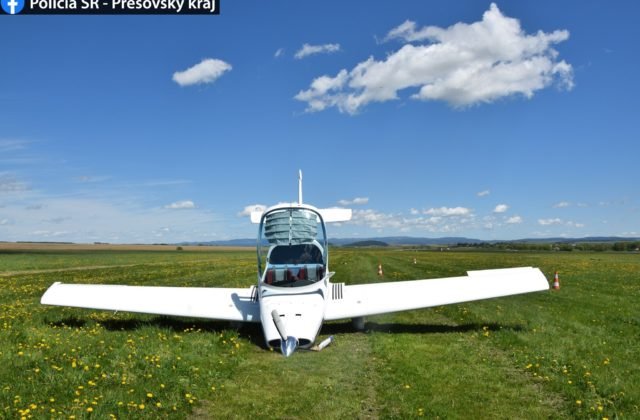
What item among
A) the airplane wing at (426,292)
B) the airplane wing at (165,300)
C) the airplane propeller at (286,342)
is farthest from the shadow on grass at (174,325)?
the airplane wing at (426,292)

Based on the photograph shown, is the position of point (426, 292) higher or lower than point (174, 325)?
higher

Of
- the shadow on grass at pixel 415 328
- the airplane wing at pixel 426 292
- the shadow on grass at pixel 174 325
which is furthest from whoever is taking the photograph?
the shadow on grass at pixel 415 328

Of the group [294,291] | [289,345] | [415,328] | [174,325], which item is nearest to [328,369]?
[289,345]

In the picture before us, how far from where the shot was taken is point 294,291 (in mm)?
10812

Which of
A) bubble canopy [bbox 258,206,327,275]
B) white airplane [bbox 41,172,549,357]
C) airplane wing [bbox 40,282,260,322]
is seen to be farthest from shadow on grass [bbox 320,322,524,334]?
airplane wing [bbox 40,282,260,322]

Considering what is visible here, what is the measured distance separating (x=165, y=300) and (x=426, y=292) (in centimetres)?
683

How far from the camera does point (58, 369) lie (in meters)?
8.03

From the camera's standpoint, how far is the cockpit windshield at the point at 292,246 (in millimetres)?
12211

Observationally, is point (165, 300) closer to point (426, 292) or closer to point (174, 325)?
point (174, 325)

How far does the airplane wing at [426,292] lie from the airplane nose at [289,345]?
1.82m

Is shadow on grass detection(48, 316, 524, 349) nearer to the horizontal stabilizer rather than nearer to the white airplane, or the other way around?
the white airplane

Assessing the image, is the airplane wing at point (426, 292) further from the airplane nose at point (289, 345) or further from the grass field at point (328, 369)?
the airplane nose at point (289, 345)

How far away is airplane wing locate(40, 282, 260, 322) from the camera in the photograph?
11.7 metres

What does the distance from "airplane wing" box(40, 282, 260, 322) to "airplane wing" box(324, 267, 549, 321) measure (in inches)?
86.6
